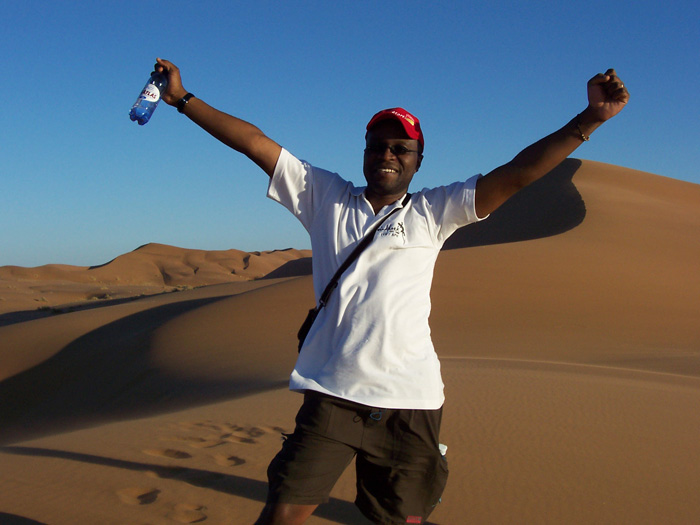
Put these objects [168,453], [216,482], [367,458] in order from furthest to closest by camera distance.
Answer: [168,453], [216,482], [367,458]

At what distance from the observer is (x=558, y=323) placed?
43.0 ft

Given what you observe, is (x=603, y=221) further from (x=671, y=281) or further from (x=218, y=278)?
(x=218, y=278)

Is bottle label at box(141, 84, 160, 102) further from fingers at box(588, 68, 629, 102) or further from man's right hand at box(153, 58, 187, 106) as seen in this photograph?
fingers at box(588, 68, 629, 102)

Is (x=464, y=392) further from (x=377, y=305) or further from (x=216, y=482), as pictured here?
(x=377, y=305)

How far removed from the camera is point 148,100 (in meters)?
2.88

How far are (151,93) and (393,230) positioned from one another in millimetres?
1179

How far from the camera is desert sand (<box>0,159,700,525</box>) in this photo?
413 centimetres

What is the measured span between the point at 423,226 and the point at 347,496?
7.29 ft

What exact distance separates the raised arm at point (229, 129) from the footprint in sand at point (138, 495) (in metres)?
2.31

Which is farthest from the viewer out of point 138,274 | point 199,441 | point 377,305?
point 138,274

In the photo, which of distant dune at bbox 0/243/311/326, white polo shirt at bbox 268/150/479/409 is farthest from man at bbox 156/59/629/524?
Answer: distant dune at bbox 0/243/311/326

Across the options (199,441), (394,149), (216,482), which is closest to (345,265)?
(394,149)

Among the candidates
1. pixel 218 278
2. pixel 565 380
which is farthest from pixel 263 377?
pixel 218 278

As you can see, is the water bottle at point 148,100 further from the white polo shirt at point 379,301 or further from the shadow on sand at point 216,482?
the shadow on sand at point 216,482
